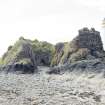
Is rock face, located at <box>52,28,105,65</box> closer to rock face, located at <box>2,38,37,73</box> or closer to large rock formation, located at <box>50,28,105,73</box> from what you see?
large rock formation, located at <box>50,28,105,73</box>

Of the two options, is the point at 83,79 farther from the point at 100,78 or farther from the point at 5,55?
the point at 5,55

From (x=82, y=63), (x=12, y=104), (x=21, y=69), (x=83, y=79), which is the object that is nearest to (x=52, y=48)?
(x=21, y=69)

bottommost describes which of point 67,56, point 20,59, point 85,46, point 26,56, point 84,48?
point 20,59

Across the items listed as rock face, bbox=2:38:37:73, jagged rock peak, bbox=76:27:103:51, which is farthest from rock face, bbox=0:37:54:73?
jagged rock peak, bbox=76:27:103:51

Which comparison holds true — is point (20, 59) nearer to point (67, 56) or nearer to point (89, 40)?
point (67, 56)

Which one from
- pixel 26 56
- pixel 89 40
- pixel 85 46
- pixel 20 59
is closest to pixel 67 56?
pixel 85 46

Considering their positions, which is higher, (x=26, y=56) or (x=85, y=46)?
(x=85, y=46)

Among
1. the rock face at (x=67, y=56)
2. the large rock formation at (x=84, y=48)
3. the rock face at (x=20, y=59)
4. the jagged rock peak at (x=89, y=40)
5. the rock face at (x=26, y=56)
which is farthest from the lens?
the rock face at (x=26, y=56)

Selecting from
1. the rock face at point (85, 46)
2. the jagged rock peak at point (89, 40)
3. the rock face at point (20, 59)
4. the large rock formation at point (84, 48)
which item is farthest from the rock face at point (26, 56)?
the jagged rock peak at point (89, 40)

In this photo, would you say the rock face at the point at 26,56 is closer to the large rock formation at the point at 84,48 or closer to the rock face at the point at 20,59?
the rock face at the point at 20,59

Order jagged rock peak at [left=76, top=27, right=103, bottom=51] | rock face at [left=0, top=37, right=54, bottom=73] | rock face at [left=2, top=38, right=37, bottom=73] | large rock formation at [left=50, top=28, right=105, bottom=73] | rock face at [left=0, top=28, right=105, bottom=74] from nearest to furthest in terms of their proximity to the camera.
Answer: rock face at [left=0, top=28, right=105, bottom=74] → large rock formation at [left=50, top=28, right=105, bottom=73] → jagged rock peak at [left=76, top=27, right=103, bottom=51] → rock face at [left=2, top=38, right=37, bottom=73] → rock face at [left=0, top=37, right=54, bottom=73]

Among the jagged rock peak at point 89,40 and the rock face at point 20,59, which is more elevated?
the jagged rock peak at point 89,40

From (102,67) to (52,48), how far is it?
189ft

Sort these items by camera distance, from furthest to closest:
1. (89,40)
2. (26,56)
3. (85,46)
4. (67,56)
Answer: (26,56)
(67,56)
(89,40)
(85,46)
